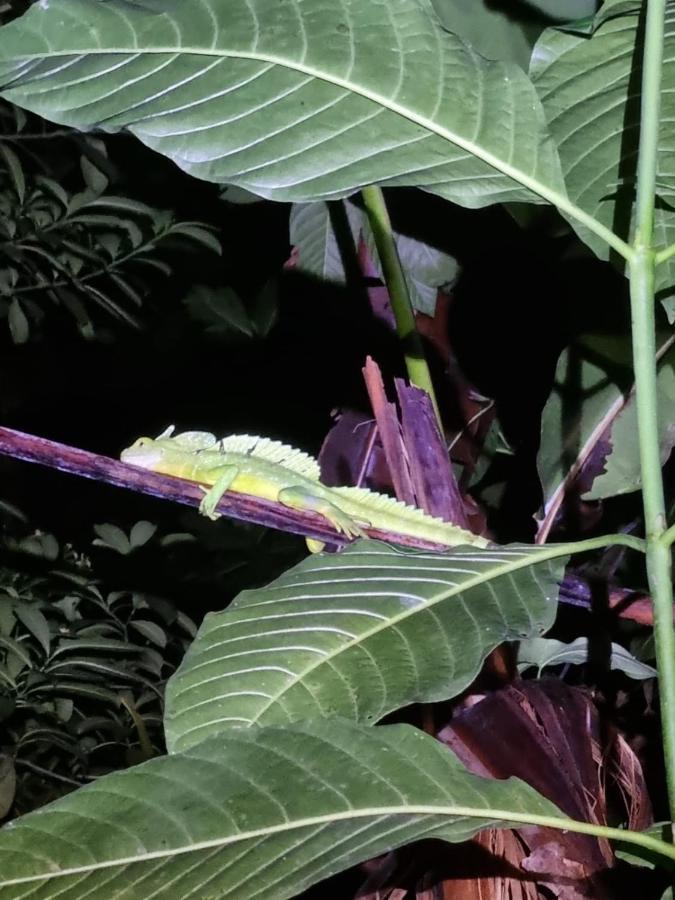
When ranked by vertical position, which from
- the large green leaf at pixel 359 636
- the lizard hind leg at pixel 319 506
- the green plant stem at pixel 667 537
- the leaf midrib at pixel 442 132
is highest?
the leaf midrib at pixel 442 132

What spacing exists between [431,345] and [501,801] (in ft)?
3.27

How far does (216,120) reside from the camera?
0.68 meters

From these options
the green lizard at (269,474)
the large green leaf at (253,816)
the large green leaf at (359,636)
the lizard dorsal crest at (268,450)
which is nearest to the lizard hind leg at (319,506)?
the green lizard at (269,474)

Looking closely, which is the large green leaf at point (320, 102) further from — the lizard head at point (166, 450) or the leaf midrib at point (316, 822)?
the lizard head at point (166, 450)

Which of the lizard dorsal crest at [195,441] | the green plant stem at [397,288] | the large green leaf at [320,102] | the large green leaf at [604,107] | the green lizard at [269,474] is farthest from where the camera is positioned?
the lizard dorsal crest at [195,441]

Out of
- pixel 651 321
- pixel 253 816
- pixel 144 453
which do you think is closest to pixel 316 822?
pixel 253 816

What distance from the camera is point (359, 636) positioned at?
71 centimetres

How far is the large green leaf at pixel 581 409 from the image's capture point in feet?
4.25

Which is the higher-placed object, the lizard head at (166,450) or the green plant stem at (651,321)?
the green plant stem at (651,321)

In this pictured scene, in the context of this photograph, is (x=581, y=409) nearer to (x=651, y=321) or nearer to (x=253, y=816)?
(x=651, y=321)

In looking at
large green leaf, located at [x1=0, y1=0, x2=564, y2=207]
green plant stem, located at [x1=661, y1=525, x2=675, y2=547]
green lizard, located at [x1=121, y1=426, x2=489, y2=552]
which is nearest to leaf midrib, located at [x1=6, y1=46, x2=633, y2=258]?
large green leaf, located at [x1=0, y1=0, x2=564, y2=207]

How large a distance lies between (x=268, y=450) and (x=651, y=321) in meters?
1.24

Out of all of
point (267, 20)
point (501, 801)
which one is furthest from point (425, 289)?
point (501, 801)

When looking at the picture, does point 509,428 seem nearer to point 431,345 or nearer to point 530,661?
point 431,345
